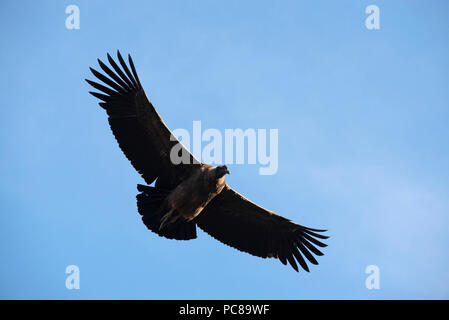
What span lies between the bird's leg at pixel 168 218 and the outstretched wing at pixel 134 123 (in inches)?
37.0

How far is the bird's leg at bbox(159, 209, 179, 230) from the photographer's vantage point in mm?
12266

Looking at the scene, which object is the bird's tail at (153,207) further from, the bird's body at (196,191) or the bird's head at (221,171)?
the bird's head at (221,171)

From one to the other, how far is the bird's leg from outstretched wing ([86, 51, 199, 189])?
94 centimetres

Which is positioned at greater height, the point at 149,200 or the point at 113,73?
the point at 113,73

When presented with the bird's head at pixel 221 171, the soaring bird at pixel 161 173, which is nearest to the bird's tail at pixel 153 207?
the soaring bird at pixel 161 173

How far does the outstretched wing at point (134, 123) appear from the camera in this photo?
12203 mm

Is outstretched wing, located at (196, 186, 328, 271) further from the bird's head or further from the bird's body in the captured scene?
the bird's head

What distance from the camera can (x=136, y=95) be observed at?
1225 centimetres

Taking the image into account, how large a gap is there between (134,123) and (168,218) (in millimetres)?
2206

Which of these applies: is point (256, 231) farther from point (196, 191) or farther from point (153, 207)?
point (153, 207)
